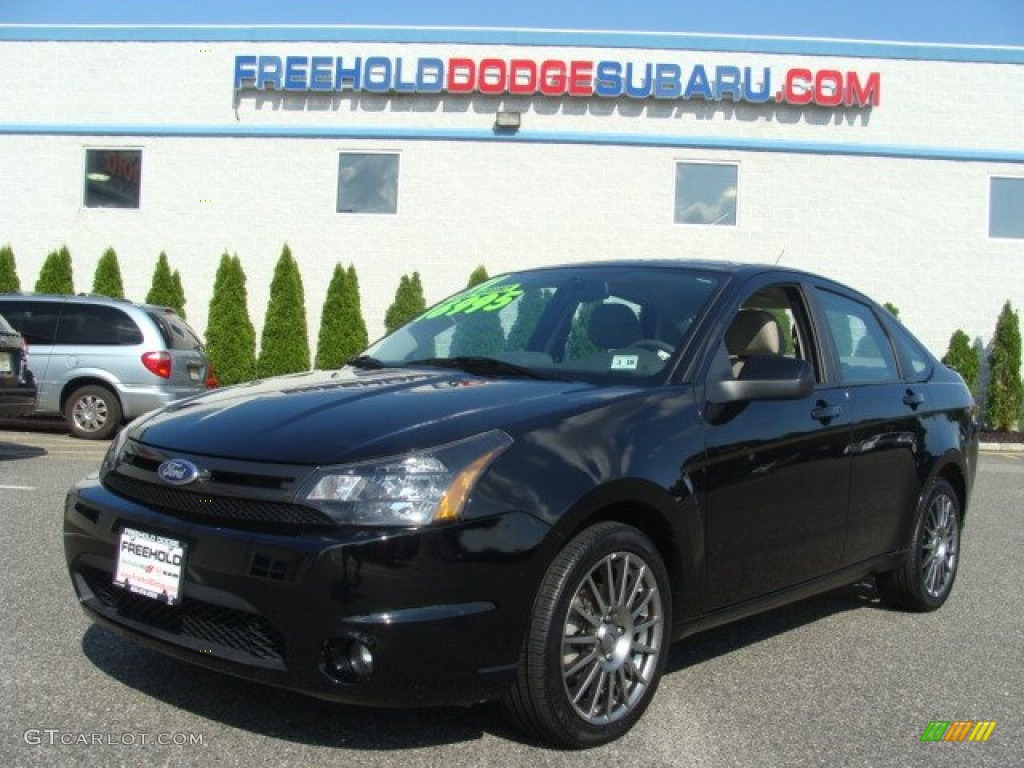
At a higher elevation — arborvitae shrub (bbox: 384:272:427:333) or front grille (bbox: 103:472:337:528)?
arborvitae shrub (bbox: 384:272:427:333)

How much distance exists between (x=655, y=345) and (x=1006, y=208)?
1658cm

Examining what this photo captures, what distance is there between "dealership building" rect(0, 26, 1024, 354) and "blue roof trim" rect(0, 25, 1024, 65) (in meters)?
0.03

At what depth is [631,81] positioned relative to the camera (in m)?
17.6

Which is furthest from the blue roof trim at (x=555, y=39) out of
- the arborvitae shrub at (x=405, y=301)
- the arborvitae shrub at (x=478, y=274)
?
the arborvitae shrub at (x=405, y=301)

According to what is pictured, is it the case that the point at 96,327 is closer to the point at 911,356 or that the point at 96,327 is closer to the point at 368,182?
the point at 368,182

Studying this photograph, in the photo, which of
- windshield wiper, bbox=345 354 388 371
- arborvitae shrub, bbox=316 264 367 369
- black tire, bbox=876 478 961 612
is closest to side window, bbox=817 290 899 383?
black tire, bbox=876 478 961 612

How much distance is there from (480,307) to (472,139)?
13.8 m

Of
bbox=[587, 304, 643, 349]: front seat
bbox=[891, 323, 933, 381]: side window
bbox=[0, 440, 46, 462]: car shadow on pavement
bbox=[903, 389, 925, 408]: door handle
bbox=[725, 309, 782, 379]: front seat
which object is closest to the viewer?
bbox=[587, 304, 643, 349]: front seat

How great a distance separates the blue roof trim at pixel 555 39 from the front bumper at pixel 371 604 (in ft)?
→ 52.4

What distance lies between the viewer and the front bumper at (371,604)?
2791 millimetres

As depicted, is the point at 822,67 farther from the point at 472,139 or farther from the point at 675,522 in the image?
the point at 675,522

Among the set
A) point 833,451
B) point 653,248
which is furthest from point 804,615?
point 653,248

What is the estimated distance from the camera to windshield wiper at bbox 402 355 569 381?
3.80 metres

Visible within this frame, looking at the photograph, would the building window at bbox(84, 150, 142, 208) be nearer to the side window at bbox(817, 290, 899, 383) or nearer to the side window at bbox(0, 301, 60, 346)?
the side window at bbox(0, 301, 60, 346)
